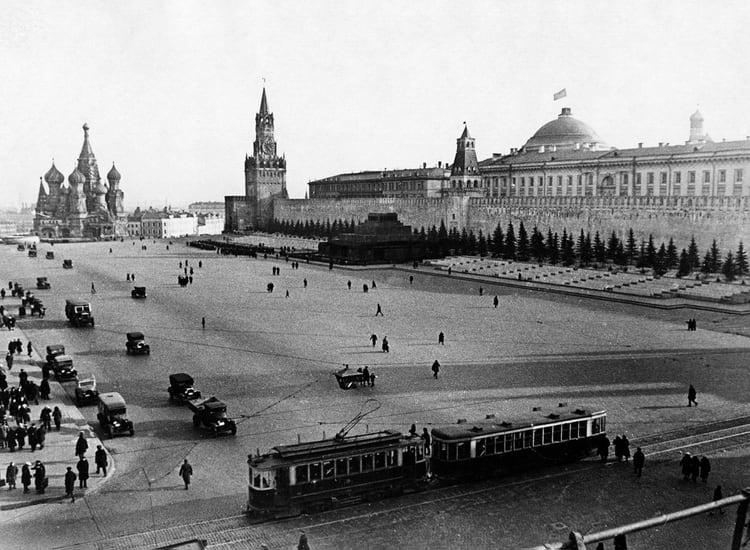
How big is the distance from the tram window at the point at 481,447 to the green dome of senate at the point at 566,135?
239ft

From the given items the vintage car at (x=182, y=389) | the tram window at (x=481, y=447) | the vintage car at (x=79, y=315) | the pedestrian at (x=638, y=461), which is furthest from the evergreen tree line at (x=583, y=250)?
the vintage car at (x=182, y=389)

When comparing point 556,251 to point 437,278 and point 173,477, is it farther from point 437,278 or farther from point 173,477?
point 173,477

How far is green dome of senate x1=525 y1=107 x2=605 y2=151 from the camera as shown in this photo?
81.9 meters

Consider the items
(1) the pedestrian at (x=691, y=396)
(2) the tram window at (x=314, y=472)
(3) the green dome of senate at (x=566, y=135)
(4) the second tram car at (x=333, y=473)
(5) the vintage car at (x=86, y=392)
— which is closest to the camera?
(4) the second tram car at (x=333, y=473)

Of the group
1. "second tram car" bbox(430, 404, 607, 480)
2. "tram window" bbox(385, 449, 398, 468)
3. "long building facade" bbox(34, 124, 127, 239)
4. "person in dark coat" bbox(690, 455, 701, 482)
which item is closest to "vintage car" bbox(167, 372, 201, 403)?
"tram window" bbox(385, 449, 398, 468)

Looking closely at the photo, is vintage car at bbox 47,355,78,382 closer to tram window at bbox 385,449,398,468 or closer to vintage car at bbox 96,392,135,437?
vintage car at bbox 96,392,135,437

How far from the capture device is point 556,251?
5228 cm

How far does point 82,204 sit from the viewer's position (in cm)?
11125

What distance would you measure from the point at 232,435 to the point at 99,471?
288 centimetres

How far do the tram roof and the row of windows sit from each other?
0.10 meters

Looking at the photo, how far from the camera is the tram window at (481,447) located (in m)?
13.0

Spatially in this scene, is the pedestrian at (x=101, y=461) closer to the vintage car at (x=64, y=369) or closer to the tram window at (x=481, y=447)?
the tram window at (x=481, y=447)

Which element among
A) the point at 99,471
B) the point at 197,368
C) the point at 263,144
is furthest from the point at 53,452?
the point at 263,144

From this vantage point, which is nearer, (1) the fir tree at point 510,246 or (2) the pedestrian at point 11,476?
(2) the pedestrian at point 11,476
